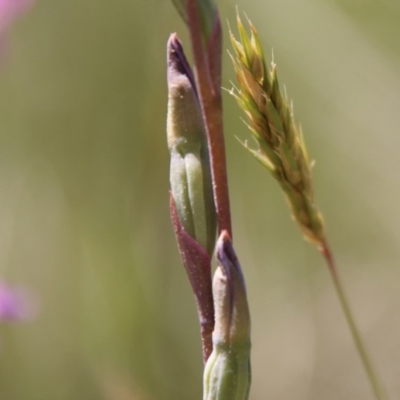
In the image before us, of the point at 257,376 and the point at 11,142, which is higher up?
the point at 11,142

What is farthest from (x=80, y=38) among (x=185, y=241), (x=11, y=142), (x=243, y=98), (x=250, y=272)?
(x=185, y=241)

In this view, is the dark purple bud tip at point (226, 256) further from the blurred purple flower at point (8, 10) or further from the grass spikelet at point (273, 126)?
the blurred purple flower at point (8, 10)

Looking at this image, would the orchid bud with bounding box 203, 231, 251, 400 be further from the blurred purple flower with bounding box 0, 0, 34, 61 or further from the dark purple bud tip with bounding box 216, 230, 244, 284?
the blurred purple flower with bounding box 0, 0, 34, 61

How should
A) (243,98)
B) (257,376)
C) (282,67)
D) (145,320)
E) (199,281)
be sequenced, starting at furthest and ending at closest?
1. (282,67)
2. (257,376)
3. (145,320)
4. (243,98)
5. (199,281)

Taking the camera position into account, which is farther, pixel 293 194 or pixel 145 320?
pixel 145 320

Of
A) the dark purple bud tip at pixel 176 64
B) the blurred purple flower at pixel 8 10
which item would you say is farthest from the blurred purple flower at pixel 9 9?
the dark purple bud tip at pixel 176 64

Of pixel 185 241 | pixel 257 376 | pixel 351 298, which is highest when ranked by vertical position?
pixel 185 241

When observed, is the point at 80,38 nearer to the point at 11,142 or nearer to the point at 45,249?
the point at 11,142
